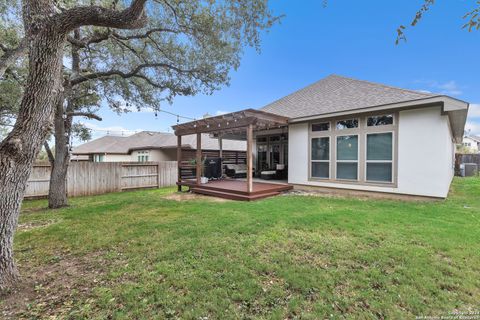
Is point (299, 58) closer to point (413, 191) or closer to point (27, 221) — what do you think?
point (413, 191)

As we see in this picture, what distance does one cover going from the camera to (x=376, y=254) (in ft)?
11.2

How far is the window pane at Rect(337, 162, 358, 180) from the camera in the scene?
8.36m

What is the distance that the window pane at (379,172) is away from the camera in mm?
7693

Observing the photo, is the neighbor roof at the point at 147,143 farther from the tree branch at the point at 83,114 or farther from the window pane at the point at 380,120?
the window pane at the point at 380,120

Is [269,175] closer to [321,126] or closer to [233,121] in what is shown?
[321,126]

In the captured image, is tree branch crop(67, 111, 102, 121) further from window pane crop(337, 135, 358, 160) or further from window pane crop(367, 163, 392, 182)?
window pane crop(367, 163, 392, 182)

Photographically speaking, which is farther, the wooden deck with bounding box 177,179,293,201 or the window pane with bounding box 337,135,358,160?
the window pane with bounding box 337,135,358,160

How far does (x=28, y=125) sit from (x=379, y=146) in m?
9.04

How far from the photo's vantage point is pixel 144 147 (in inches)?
822

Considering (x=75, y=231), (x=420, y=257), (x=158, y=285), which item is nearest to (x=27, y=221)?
(x=75, y=231)

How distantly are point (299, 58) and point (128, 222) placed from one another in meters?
12.9

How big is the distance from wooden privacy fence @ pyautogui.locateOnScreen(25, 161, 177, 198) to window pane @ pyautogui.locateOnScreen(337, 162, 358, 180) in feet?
30.7

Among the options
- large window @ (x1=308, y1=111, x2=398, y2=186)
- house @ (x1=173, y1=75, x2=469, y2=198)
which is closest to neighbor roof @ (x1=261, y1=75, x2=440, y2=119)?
house @ (x1=173, y1=75, x2=469, y2=198)

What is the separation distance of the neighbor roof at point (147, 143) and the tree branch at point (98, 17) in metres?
15.0
